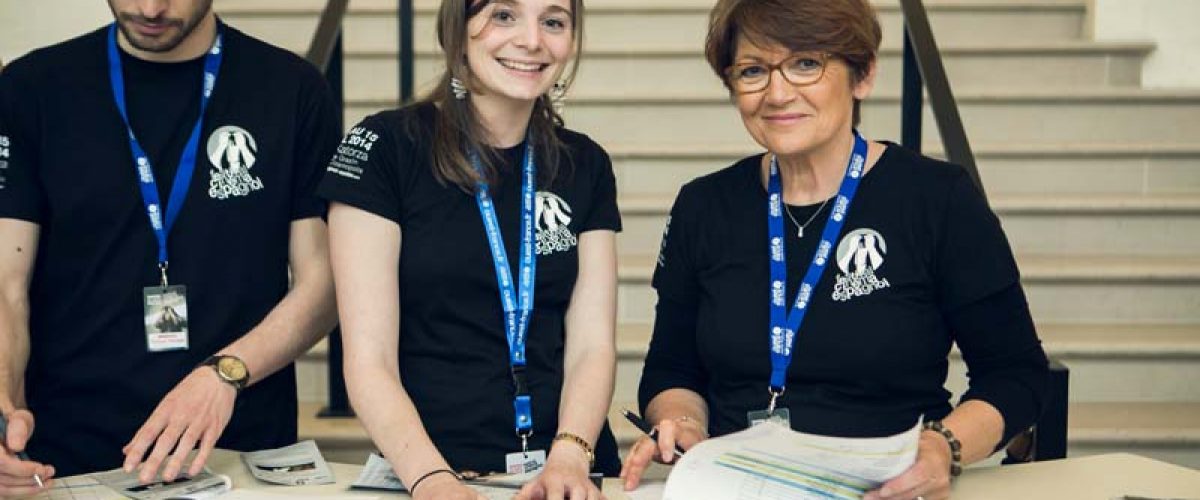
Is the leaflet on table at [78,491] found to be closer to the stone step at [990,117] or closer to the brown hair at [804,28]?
the brown hair at [804,28]

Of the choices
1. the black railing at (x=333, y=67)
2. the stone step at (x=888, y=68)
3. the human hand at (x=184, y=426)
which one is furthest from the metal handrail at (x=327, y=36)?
the human hand at (x=184, y=426)

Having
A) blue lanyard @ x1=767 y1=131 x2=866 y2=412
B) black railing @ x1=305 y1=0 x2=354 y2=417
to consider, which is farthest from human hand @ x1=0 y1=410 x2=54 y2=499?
black railing @ x1=305 y1=0 x2=354 y2=417

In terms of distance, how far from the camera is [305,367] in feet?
12.5

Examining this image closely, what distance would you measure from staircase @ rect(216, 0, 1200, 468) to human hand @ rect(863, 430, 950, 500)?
5.68ft

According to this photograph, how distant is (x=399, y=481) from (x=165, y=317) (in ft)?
1.73

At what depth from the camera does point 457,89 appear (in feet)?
6.88

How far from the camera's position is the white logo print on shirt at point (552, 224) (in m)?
2.10

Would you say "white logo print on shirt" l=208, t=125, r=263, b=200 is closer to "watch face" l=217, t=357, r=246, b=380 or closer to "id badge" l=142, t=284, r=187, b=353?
"id badge" l=142, t=284, r=187, b=353

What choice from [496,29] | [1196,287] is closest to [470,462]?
[496,29]

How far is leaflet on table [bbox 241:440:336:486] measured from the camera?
193 centimetres

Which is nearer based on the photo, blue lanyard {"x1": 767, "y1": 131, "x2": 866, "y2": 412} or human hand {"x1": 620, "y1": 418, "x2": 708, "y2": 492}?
human hand {"x1": 620, "y1": 418, "x2": 708, "y2": 492}

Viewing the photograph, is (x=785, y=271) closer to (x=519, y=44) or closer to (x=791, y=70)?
(x=791, y=70)

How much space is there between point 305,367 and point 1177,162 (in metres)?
2.81

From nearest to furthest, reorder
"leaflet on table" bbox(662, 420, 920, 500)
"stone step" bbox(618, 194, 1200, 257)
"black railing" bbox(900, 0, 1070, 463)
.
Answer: "leaflet on table" bbox(662, 420, 920, 500) < "black railing" bbox(900, 0, 1070, 463) < "stone step" bbox(618, 194, 1200, 257)
